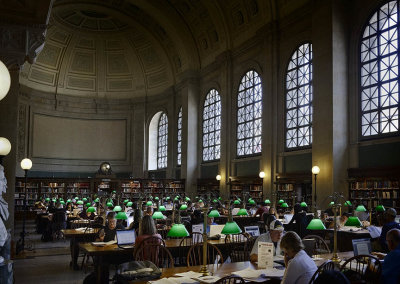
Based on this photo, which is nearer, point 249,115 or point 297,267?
point 297,267

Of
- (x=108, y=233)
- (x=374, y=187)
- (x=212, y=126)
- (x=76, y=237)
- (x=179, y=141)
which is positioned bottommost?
(x=76, y=237)

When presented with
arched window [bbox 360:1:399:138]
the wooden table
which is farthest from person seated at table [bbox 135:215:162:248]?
arched window [bbox 360:1:399:138]

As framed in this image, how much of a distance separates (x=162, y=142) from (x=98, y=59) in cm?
779

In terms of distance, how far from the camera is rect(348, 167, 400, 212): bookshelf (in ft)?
45.8

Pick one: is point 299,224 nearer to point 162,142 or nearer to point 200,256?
point 200,256

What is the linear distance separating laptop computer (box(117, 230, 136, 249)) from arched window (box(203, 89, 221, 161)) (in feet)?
57.9

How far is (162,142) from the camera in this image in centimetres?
3228

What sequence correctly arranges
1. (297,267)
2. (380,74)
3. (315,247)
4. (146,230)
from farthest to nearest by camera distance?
1. (380,74)
2. (315,247)
3. (146,230)
4. (297,267)

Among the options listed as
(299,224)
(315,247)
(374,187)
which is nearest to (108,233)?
(315,247)

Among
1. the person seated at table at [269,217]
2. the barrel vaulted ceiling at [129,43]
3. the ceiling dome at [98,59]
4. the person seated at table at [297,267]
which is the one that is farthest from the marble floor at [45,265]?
the ceiling dome at [98,59]

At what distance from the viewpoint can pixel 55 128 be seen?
3125 centimetres

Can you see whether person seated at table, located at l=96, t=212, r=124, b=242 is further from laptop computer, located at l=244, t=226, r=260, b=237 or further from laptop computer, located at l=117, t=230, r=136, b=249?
laptop computer, located at l=244, t=226, r=260, b=237

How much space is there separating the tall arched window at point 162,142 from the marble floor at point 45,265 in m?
17.8

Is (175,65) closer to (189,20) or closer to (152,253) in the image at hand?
(189,20)
